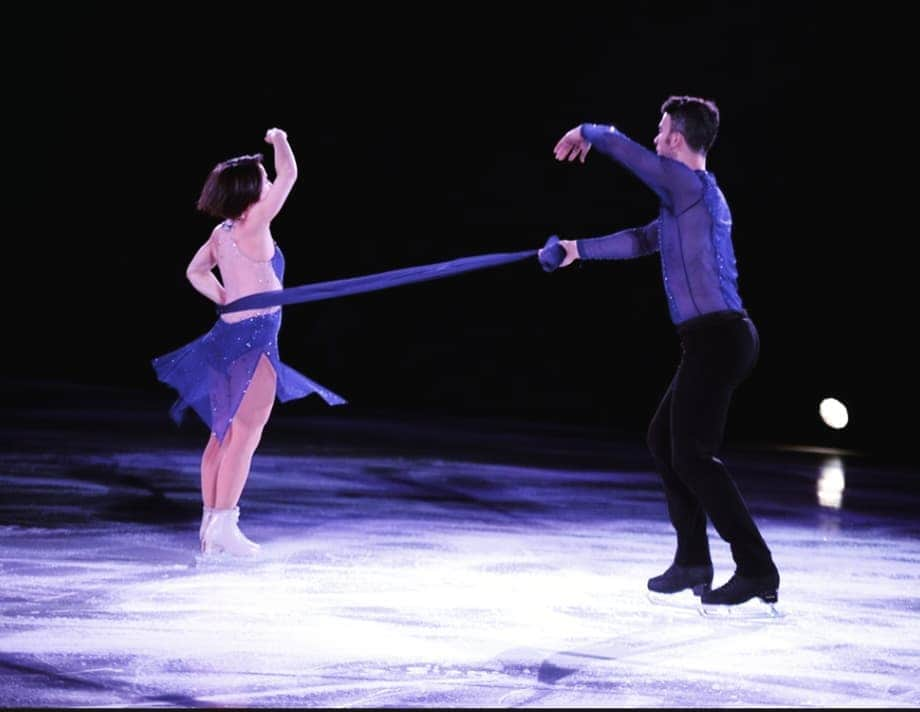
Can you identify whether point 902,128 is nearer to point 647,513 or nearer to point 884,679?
point 647,513

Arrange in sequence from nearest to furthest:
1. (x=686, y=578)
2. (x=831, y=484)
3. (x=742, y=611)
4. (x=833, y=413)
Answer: (x=742, y=611) → (x=686, y=578) → (x=831, y=484) → (x=833, y=413)

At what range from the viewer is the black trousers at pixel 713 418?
5.25 m

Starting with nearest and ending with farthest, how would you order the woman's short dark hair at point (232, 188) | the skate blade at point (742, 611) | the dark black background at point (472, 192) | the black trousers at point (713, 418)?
1. the black trousers at point (713, 418)
2. the skate blade at point (742, 611)
3. the woman's short dark hair at point (232, 188)
4. the dark black background at point (472, 192)

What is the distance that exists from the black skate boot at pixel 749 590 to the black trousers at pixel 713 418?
0.02 metres

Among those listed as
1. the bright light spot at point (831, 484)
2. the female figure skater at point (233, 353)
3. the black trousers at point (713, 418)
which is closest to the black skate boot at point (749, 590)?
the black trousers at point (713, 418)

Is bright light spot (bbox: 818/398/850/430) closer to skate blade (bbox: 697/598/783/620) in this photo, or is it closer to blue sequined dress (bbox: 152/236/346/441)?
blue sequined dress (bbox: 152/236/346/441)

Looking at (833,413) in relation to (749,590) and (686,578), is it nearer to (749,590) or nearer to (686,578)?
(686,578)

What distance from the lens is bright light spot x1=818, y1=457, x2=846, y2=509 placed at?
30.9ft

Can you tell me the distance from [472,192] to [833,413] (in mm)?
3987

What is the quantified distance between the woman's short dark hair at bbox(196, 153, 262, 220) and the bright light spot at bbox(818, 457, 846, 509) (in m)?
4.30

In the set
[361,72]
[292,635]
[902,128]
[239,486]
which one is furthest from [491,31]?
[292,635]

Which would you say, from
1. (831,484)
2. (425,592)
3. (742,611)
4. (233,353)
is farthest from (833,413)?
(425,592)

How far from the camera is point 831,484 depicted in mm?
10484

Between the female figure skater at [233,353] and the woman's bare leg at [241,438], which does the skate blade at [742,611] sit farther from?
the woman's bare leg at [241,438]
